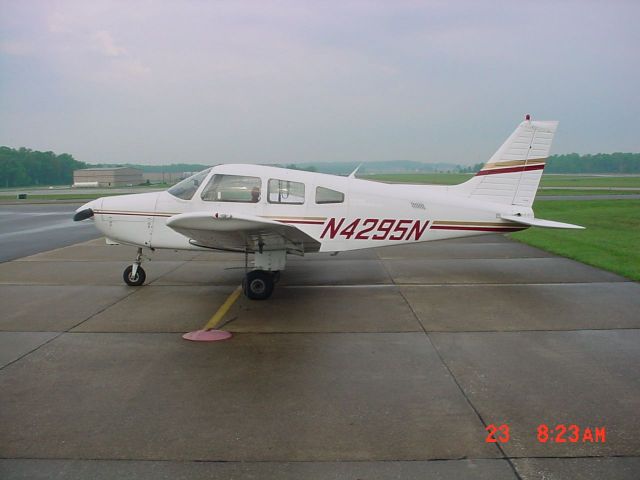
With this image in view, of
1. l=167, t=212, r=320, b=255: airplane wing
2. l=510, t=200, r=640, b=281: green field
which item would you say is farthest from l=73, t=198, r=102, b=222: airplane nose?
l=510, t=200, r=640, b=281: green field

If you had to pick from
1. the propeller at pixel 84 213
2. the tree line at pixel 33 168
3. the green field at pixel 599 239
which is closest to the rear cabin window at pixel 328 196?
the propeller at pixel 84 213

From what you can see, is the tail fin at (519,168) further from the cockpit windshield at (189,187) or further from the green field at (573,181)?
the green field at (573,181)

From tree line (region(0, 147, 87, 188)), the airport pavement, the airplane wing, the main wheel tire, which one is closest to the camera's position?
the airport pavement

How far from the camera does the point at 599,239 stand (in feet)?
46.6

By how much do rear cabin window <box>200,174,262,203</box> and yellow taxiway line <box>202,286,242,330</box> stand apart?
1665mm

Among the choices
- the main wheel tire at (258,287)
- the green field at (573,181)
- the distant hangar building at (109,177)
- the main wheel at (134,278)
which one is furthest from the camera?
the distant hangar building at (109,177)

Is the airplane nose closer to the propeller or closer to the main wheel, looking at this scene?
the propeller

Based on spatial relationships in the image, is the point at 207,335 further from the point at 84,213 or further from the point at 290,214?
the point at 84,213

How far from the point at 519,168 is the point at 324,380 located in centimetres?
658

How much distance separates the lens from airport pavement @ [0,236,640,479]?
3545 mm

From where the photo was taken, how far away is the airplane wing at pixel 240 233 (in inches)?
275

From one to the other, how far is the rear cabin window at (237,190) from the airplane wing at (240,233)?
68cm

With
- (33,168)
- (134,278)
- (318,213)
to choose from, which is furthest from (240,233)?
(33,168)

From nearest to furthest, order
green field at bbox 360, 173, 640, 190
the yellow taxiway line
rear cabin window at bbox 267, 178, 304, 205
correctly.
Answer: the yellow taxiway line
rear cabin window at bbox 267, 178, 304, 205
green field at bbox 360, 173, 640, 190
